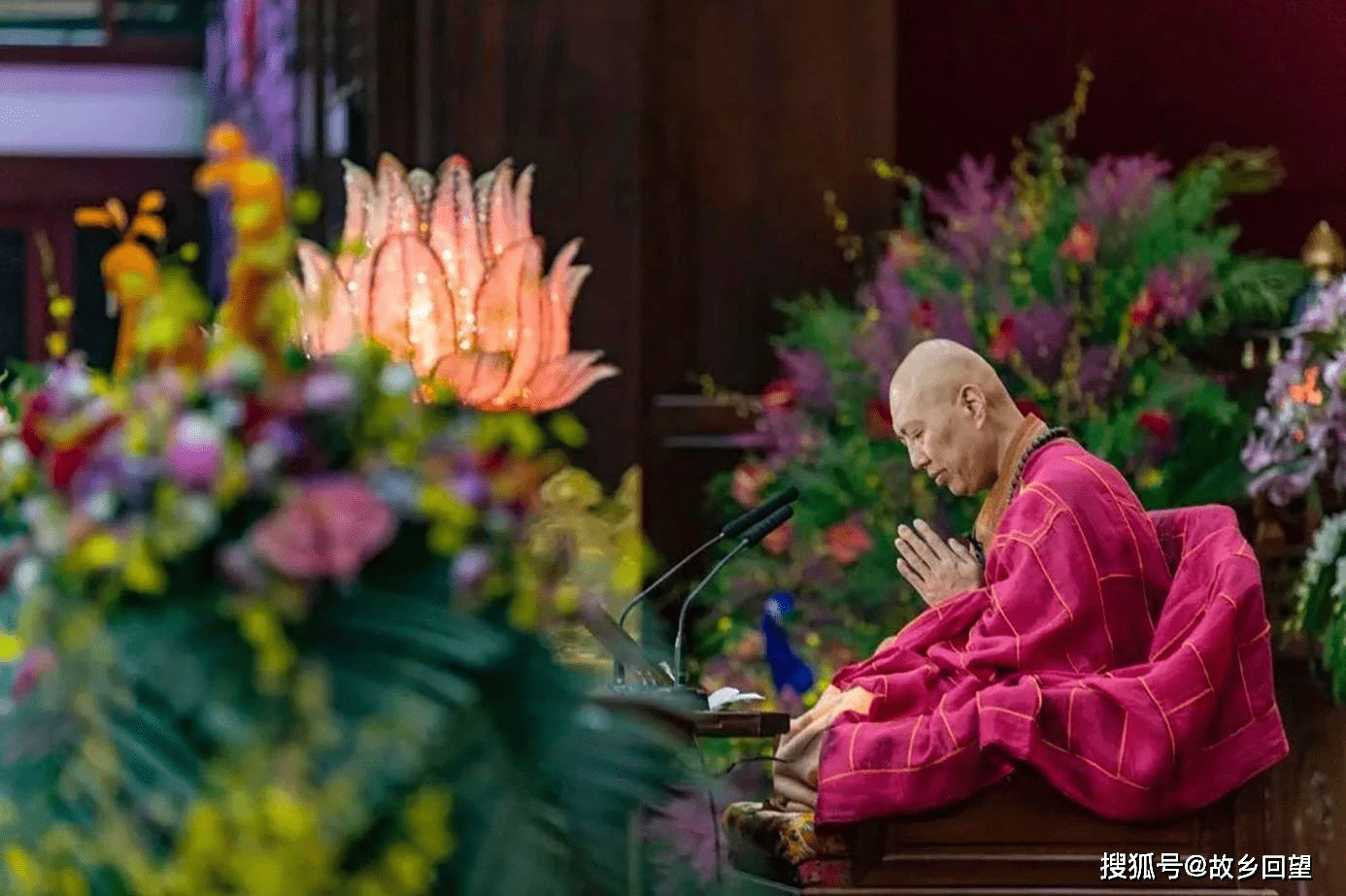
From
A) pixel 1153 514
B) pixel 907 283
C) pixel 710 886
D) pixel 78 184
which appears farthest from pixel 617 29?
pixel 710 886

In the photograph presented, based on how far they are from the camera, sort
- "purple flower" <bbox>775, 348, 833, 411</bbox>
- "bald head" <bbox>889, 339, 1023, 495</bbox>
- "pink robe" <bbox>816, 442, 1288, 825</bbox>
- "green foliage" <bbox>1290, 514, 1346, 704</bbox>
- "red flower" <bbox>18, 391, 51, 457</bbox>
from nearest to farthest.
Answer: "red flower" <bbox>18, 391, 51, 457</bbox> → "pink robe" <bbox>816, 442, 1288, 825</bbox> → "bald head" <bbox>889, 339, 1023, 495</bbox> → "green foliage" <bbox>1290, 514, 1346, 704</bbox> → "purple flower" <bbox>775, 348, 833, 411</bbox>

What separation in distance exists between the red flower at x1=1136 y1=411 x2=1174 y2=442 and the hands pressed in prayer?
1510mm

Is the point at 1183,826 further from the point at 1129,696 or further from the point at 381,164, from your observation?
the point at 381,164

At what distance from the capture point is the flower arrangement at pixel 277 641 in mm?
1463

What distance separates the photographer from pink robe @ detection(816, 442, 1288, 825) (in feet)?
10.7

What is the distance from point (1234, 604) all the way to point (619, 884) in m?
1.81

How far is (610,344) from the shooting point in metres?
6.24

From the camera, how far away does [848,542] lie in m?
5.33

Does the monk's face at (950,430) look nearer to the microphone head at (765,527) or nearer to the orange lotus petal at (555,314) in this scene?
the microphone head at (765,527)

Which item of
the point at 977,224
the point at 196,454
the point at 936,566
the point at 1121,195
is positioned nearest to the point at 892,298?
the point at 977,224

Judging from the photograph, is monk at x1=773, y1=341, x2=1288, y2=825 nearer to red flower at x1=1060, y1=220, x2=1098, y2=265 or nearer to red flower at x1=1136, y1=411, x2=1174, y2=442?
red flower at x1=1136, y1=411, x2=1174, y2=442

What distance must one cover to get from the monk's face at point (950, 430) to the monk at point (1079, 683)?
1.4 inches

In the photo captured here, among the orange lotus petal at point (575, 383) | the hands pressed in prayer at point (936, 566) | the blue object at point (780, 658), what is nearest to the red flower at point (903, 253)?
the orange lotus petal at point (575, 383)

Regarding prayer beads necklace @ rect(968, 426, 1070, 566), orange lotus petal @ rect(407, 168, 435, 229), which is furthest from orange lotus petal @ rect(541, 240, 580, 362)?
prayer beads necklace @ rect(968, 426, 1070, 566)
